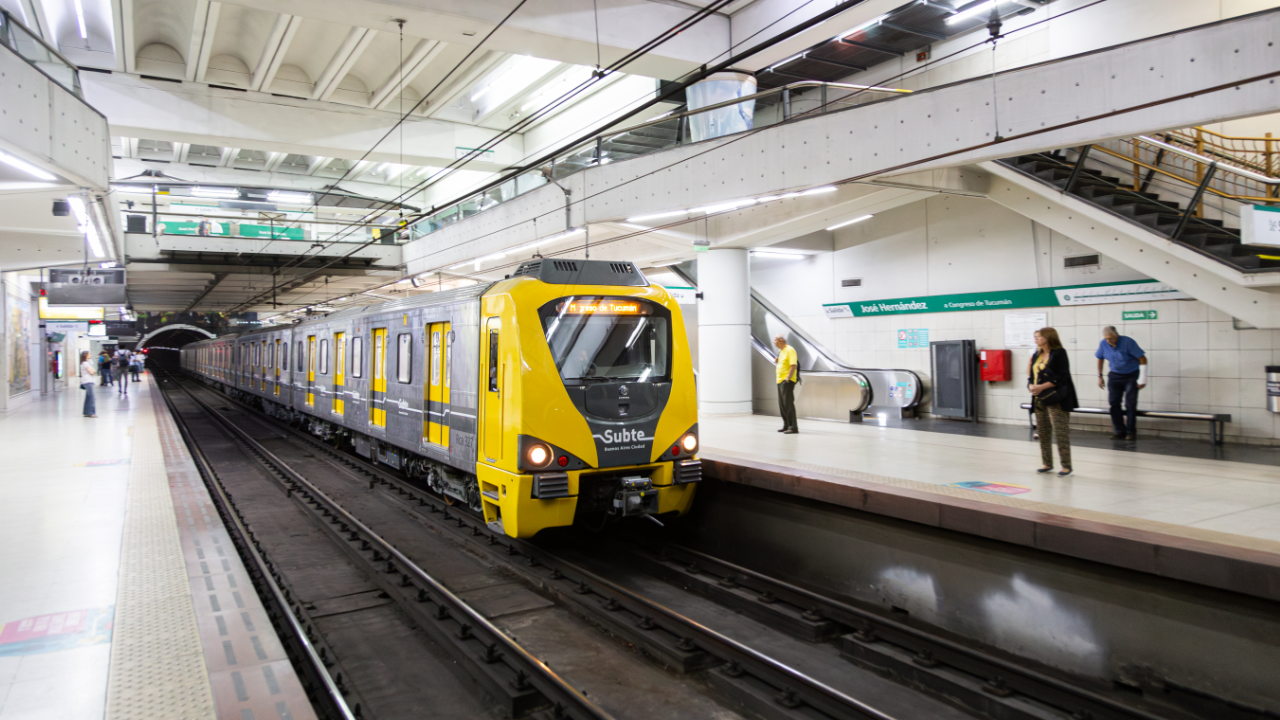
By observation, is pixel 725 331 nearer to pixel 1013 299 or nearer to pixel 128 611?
pixel 1013 299

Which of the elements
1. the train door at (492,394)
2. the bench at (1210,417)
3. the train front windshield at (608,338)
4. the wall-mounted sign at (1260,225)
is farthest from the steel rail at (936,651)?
the wall-mounted sign at (1260,225)

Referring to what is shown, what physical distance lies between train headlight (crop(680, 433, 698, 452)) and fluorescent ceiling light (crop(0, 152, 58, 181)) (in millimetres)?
6912

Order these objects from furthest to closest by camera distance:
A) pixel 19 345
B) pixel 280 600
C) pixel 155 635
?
1. pixel 19 345
2. pixel 280 600
3. pixel 155 635

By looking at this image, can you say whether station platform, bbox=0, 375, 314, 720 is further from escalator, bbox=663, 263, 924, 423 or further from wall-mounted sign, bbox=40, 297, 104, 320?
wall-mounted sign, bbox=40, 297, 104, 320

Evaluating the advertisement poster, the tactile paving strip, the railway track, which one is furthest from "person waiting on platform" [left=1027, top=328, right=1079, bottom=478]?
the advertisement poster

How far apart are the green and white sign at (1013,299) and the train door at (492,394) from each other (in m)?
9.01

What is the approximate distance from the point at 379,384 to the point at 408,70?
785cm

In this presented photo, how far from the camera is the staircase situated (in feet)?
28.0

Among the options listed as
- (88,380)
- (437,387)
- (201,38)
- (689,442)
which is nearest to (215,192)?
(88,380)

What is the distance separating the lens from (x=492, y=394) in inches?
269

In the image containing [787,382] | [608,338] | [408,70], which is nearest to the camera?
[608,338]

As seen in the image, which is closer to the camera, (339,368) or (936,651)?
(936,651)

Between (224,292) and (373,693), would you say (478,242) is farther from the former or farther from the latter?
(224,292)

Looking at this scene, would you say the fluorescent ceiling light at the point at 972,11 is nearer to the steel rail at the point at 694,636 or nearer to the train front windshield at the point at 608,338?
the train front windshield at the point at 608,338
